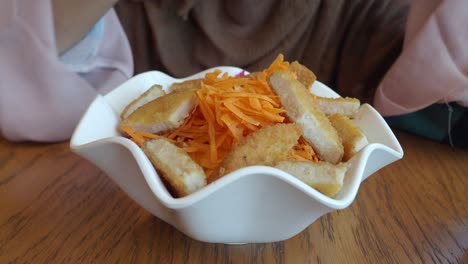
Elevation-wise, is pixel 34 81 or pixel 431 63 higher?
pixel 431 63

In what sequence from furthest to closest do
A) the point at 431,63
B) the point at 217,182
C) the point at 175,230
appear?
the point at 431,63 < the point at 175,230 < the point at 217,182

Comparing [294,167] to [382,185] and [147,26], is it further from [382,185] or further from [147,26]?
[147,26]

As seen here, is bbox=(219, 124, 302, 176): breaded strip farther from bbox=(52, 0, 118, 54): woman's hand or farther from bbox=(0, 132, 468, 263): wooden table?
bbox=(52, 0, 118, 54): woman's hand

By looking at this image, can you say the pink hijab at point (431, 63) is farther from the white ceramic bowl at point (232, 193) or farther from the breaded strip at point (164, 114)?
the breaded strip at point (164, 114)

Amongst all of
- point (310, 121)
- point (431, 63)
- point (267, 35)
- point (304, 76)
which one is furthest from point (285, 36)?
point (310, 121)

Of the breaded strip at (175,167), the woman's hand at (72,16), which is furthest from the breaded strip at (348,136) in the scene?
the woman's hand at (72,16)

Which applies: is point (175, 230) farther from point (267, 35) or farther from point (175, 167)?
point (267, 35)
